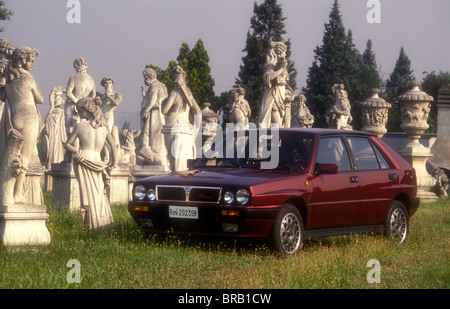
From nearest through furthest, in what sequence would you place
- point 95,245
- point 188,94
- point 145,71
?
point 95,245
point 188,94
point 145,71

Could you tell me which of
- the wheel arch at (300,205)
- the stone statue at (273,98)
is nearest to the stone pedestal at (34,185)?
the wheel arch at (300,205)

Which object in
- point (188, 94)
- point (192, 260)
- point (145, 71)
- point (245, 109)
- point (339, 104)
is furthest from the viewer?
point (339, 104)

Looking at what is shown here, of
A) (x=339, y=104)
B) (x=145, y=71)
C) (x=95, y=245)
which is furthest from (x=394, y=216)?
(x=339, y=104)

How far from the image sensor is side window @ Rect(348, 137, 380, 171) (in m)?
10.7

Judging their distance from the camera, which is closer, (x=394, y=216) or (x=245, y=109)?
(x=394, y=216)

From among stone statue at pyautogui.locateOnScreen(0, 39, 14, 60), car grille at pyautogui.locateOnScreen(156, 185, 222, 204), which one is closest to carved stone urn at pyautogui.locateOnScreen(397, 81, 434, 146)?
stone statue at pyautogui.locateOnScreen(0, 39, 14, 60)

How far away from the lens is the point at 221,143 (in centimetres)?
1073

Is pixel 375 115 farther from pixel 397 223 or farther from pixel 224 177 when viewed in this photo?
pixel 224 177

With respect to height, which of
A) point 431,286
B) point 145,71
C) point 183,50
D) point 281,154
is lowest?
point 431,286

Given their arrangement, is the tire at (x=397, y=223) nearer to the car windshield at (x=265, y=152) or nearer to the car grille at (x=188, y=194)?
the car windshield at (x=265, y=152)

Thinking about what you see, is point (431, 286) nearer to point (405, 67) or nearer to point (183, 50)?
point (183, 50)

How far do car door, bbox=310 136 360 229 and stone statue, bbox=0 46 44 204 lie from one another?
362 cm

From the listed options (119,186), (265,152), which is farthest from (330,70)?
(265,152)

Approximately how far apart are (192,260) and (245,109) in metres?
13.3
